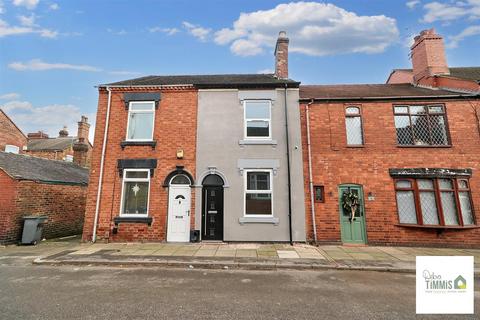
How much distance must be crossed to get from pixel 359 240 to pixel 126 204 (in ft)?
33.0


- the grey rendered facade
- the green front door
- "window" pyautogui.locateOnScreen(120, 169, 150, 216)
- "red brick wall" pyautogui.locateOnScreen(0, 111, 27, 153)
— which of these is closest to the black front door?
the grey rendered facade

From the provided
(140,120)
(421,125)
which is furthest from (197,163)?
(421,125)

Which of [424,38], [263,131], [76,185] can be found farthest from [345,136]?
[76,185]

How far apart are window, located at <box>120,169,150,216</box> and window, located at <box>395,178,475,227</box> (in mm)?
10766

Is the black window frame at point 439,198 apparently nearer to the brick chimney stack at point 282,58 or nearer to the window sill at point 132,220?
the brick chimney stack at point 282,58

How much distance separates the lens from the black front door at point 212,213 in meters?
10.0

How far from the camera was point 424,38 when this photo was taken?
41.5ft

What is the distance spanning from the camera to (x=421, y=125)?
34.0ft

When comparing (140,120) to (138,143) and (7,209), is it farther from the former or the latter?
(7,209)

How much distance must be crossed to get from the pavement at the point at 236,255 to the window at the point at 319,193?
1927 mm

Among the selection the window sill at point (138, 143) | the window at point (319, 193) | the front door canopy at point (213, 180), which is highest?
the window sill at point (138, 143)

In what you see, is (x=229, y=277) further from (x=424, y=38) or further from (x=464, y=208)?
(x=424, y=38)

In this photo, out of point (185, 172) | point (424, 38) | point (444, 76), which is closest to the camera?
point (185, 172)

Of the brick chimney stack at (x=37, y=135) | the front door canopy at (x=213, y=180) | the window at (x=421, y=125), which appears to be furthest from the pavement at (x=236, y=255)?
the brick chimney stack at (x=37, y=135)
